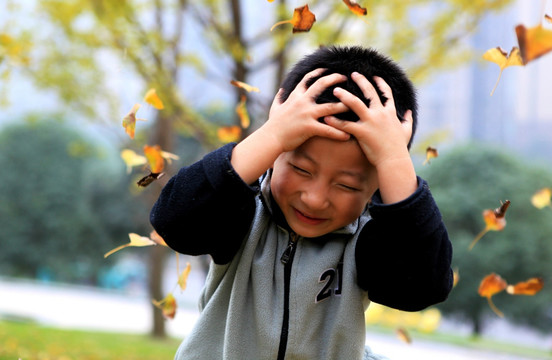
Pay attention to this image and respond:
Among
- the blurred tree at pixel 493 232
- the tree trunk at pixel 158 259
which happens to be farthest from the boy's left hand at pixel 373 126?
the blurred tree at pixel 493 232

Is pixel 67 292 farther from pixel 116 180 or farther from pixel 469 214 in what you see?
pixel 469 214

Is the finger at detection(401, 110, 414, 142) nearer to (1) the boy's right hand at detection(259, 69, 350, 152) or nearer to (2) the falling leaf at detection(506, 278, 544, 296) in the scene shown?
(1) the boy's right hand at detection(259, 69, 350, 152)

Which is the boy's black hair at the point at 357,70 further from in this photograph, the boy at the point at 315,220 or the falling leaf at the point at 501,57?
the falling leaf at the point at 501,57

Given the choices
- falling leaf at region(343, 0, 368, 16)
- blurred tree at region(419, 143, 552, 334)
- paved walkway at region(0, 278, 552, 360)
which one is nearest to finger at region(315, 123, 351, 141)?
falling leaf at region(343, 0, 368, 16)

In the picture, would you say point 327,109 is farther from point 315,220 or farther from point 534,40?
point 534,40

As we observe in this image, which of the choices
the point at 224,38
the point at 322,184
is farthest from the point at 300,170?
the point at 224,38

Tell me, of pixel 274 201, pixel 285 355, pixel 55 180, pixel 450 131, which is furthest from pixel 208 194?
pixel 55 180

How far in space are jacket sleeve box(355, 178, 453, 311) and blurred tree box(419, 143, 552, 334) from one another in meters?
10.6

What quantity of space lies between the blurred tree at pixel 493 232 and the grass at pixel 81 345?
228 inches

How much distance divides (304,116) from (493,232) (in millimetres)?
11421

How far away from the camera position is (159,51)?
18.1 ft

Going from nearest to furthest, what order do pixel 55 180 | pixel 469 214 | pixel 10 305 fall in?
→ pixel 469 214 → pixel 10 305 → pixel 55 180

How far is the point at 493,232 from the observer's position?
11.8 metres

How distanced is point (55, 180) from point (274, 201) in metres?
17.9
